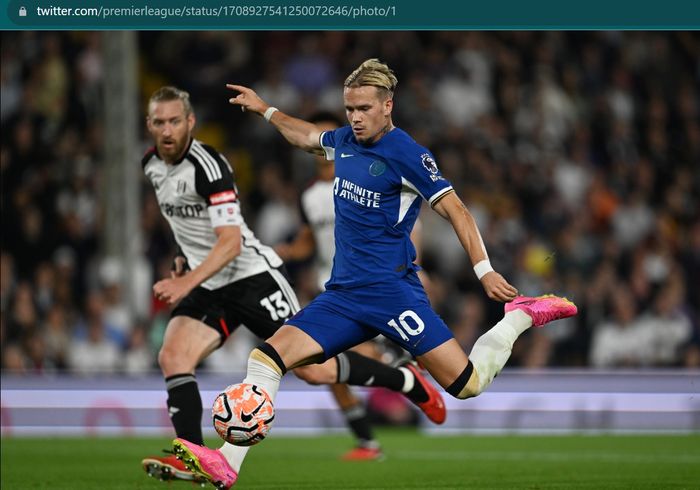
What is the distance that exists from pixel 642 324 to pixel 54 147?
838cm

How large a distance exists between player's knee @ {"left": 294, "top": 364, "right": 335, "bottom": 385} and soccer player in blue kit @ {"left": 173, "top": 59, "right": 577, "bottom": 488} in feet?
5.94

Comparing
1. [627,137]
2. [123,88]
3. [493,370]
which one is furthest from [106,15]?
[627,137]

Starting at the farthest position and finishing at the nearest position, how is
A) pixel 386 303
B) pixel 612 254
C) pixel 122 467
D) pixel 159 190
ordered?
pixel 612 254 < pixel 122 467 < pixel 159 190 < pixel 386 303

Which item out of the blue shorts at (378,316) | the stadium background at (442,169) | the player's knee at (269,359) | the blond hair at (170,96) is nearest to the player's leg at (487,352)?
the blue shorts at (378,316)

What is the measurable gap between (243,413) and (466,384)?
4.59 ft

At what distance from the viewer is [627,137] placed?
767 inches

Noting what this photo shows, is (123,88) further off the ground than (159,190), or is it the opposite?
(123,88)

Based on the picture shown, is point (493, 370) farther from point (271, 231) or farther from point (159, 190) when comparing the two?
point (271, 231)

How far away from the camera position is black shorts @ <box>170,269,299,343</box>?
919cm

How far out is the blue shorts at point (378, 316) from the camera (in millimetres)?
7711

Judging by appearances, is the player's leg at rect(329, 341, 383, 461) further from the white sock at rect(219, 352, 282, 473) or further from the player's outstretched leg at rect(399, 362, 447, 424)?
the white sock at rect(219, 352, 282, 473)

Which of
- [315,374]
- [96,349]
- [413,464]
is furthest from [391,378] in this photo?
[96,349]

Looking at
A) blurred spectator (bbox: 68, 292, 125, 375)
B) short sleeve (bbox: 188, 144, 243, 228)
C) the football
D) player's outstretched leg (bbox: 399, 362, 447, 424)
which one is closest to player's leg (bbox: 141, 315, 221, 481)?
short sleeve (bbox: 188, 144, 243, 228)

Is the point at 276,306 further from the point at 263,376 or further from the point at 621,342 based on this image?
the point at 621,342
